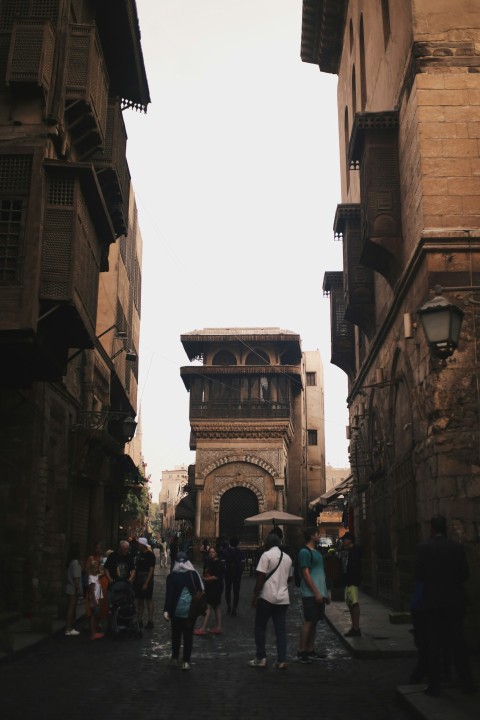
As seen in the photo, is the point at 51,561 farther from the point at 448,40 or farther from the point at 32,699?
the point at 448,40

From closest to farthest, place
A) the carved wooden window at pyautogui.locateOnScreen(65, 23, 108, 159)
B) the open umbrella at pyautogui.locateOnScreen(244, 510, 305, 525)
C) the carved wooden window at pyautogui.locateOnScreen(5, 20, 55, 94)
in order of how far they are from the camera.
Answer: the carved wooden window at pyautogui.locateOnScreen(5, 20, 55, 94)
the carved wooden window at pyautogui.locateOnScreen(65, 23, 108, 159)
the open umbrella at pyautogui.locateOnScreen(244, 510, 305, 525)

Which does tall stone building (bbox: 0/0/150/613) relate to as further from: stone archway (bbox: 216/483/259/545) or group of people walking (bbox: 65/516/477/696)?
stone archway (bbox: 216/483/259/545)

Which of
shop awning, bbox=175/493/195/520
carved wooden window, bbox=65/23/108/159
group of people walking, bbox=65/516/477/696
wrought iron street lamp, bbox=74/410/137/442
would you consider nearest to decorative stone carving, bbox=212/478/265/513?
shop awning, bbox=175/493/195/520

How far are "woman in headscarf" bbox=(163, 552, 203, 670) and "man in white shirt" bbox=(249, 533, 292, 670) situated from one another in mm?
766

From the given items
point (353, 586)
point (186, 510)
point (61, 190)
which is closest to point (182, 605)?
point (353, 586)

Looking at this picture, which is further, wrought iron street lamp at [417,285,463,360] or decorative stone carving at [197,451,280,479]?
decorative stone carving at [197,451,280,479]

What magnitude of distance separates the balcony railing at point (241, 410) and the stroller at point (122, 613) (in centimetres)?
2604

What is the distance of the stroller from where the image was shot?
39.0 feet

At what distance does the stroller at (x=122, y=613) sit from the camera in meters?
11.9

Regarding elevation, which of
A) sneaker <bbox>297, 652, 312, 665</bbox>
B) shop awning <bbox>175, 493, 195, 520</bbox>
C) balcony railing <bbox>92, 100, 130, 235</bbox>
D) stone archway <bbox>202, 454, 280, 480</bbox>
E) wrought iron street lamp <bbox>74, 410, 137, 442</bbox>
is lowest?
sneaker <bbox>297, 652, 312, 665</bbox>

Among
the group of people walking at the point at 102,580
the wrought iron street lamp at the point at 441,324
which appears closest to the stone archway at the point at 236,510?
the group of people walking at the point at 102,580

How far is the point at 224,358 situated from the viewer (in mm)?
40438

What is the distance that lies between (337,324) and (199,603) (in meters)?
16.8

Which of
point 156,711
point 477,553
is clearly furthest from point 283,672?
point 477,553
